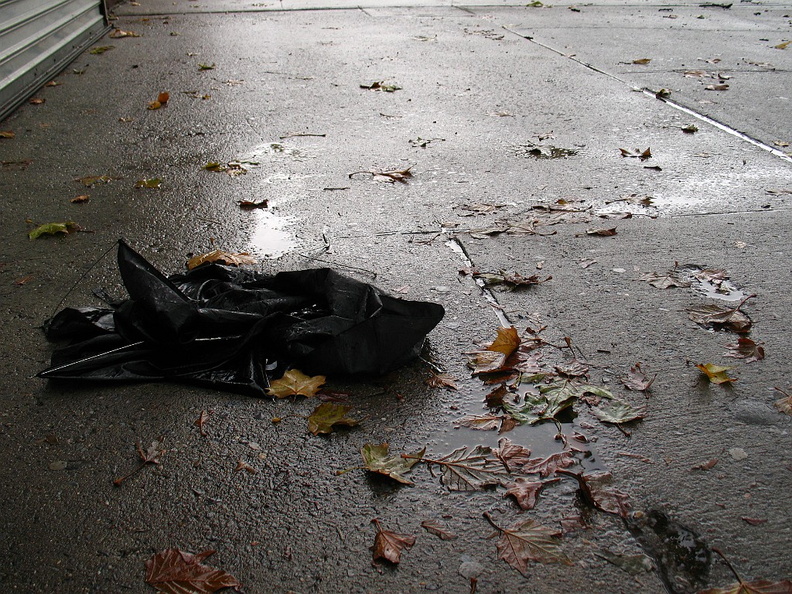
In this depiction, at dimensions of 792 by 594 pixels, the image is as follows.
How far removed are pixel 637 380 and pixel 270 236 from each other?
1939mm

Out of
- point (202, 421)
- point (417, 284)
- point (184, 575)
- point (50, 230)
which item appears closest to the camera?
point (184, 575)

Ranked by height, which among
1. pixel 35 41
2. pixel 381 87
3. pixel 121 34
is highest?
pixel 35 41

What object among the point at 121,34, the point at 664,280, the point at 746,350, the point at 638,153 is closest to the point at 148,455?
the point at 746,350

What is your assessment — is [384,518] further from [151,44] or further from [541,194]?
[151,44]

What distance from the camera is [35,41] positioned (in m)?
6.40

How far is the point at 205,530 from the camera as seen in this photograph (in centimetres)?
189

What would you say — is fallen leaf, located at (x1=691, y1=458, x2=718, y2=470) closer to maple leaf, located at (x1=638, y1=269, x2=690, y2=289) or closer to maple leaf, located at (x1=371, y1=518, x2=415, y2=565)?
maple leaf, located at (x1=371, y1=518, x2=415, y2=565)

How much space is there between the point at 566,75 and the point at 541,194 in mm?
3163

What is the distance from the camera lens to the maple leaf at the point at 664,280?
10.3 feet

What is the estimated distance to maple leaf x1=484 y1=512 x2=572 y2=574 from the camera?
5.91 ft

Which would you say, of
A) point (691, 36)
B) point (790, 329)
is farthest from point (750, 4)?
point (790, 329)

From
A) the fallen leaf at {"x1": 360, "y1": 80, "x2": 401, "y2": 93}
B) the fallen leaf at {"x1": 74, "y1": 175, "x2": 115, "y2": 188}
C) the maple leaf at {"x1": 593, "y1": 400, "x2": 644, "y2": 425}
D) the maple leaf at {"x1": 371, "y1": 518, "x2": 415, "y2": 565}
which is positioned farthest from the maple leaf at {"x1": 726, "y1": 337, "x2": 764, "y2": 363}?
the fallen leaf at {"x1": 360, "y1": 80, "x2": 401, "y2": 93}

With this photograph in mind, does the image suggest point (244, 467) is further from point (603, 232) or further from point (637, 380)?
point (603, 232)

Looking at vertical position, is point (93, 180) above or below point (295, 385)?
below
